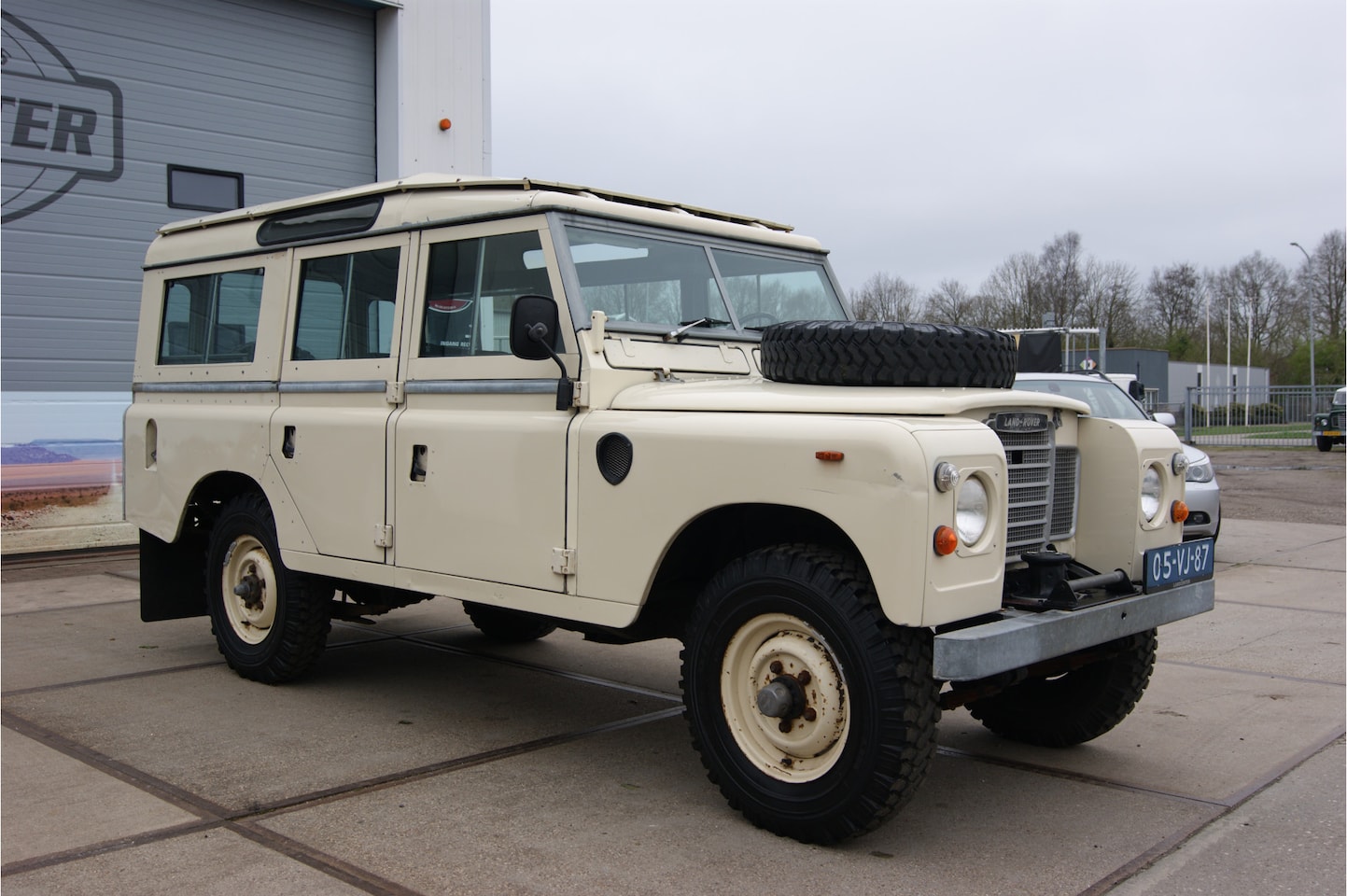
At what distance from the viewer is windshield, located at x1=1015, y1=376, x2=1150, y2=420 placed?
10.8 meters

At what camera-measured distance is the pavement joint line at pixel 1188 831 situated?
12.2ft

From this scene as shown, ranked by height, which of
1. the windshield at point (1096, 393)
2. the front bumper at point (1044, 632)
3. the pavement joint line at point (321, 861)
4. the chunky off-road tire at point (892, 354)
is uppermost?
the chunky off-road tire at point (892, 354)

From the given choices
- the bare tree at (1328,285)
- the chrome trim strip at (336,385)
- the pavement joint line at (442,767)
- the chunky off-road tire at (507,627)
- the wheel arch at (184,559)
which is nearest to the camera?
the pavement joint line at (442,767)

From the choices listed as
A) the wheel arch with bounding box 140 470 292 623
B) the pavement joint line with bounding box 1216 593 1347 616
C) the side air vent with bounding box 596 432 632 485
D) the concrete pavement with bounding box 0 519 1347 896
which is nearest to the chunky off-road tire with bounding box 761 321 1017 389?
the side air vent with bounding box 596 432 632 485

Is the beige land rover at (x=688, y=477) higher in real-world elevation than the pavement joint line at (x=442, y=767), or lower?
higher

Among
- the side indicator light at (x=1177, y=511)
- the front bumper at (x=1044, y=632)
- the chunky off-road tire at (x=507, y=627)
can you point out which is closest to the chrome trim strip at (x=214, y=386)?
the chunky off-road tire at (x=507, y=627)

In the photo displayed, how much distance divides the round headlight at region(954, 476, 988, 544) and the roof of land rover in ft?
6.85

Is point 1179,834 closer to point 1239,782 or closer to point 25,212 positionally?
point 1239,782

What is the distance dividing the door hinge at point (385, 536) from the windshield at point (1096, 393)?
685cm

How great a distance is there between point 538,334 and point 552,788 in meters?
1.76

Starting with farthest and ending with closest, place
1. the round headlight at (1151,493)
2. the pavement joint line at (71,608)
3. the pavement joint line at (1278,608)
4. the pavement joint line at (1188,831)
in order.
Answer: the pavement joint line at (1278,608) → the pavement joint line at (71,608) → the round headlight at (1151,493) → the pavement joint line at (1188,831)

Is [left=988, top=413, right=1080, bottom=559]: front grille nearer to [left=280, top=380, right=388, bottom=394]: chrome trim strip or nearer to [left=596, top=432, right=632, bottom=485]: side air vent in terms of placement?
[left=596, top=432, right=632, bottom=485]: side air vent

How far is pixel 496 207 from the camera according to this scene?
5.14 meters

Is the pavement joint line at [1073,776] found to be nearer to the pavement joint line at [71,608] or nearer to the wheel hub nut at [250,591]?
the wheel hub nut at [250,591]
